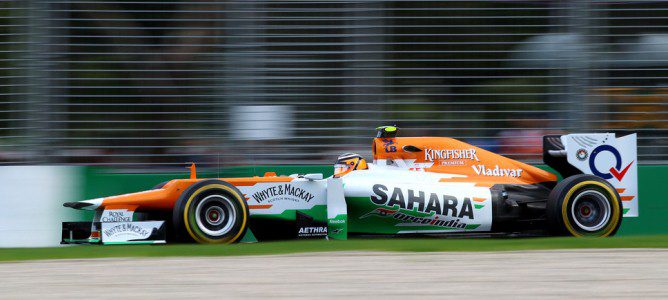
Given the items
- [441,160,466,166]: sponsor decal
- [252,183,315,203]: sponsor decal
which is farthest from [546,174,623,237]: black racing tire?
[252,183,315,203]: sponsor decal

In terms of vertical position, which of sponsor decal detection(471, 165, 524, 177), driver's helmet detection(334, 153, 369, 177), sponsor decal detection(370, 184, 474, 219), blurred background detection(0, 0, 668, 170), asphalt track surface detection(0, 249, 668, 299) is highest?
blurred background detection(0, 0, 668, 170)

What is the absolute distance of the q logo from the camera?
9.02 metres

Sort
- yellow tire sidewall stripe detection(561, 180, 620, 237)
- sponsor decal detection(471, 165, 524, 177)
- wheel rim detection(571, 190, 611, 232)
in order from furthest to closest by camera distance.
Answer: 1. sponsor decal detection(471, 165, 524, 177)
2. wheel rim detection(571, 190, 611, 232)
3. yellow tire sidewall stripe detection(561, 180, 620, 237)

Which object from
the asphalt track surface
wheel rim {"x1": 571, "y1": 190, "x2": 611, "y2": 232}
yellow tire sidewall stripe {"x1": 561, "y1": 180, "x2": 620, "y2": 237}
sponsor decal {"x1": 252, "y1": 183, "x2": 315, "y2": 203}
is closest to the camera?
the asphalt track surface

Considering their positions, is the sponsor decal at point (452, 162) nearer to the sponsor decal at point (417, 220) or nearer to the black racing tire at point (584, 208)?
the sponsor decal at point (417, 220)

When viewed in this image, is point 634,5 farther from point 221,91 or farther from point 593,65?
point 221,91

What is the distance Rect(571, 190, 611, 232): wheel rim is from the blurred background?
1.46m

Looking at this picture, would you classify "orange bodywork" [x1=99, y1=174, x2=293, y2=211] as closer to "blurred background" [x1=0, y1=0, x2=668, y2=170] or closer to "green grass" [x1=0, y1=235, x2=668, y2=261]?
"green grass" [x1=0, y1=235, x2=668, y2=261]

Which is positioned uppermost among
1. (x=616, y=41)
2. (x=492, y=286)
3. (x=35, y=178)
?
(x=616, y=41)

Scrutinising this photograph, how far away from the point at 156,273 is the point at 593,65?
6.10 m

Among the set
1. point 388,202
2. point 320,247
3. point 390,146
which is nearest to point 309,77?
point 390,146

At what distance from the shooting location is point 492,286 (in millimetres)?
5461

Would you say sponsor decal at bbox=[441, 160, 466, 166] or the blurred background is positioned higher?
the blurred background

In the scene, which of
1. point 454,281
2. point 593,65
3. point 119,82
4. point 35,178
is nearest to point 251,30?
point 119,82
